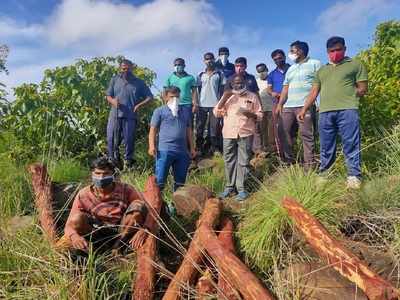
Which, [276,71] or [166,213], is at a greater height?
[276,71]

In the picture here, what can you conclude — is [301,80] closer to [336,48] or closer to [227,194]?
[336,48]

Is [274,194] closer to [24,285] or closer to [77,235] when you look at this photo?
[77,235]

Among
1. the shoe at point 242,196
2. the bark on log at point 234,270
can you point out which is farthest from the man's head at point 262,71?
the bark on log at point 234,270

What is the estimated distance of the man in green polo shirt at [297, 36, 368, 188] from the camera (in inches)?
219

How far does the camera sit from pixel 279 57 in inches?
307

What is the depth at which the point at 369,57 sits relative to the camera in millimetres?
8172

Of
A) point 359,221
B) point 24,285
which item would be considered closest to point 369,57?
point 359,221

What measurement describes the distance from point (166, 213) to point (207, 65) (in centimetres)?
383

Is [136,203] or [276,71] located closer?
[136,203]

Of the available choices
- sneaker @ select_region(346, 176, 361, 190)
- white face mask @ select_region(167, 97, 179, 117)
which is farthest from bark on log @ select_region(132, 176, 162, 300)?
sneaker @ select_region(346, 176, 361, 190)

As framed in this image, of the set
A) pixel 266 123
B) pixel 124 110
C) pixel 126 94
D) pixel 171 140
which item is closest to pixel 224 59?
pixel 266 123

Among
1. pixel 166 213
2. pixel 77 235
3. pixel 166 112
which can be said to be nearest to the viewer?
pixel 77 235

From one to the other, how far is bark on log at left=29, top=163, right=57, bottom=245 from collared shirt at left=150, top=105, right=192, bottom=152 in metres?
1.67

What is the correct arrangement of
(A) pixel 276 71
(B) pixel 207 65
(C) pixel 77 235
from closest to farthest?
(C) pixel 77 235 < (A) pixel 276 71 < (B) pixel 207 65
